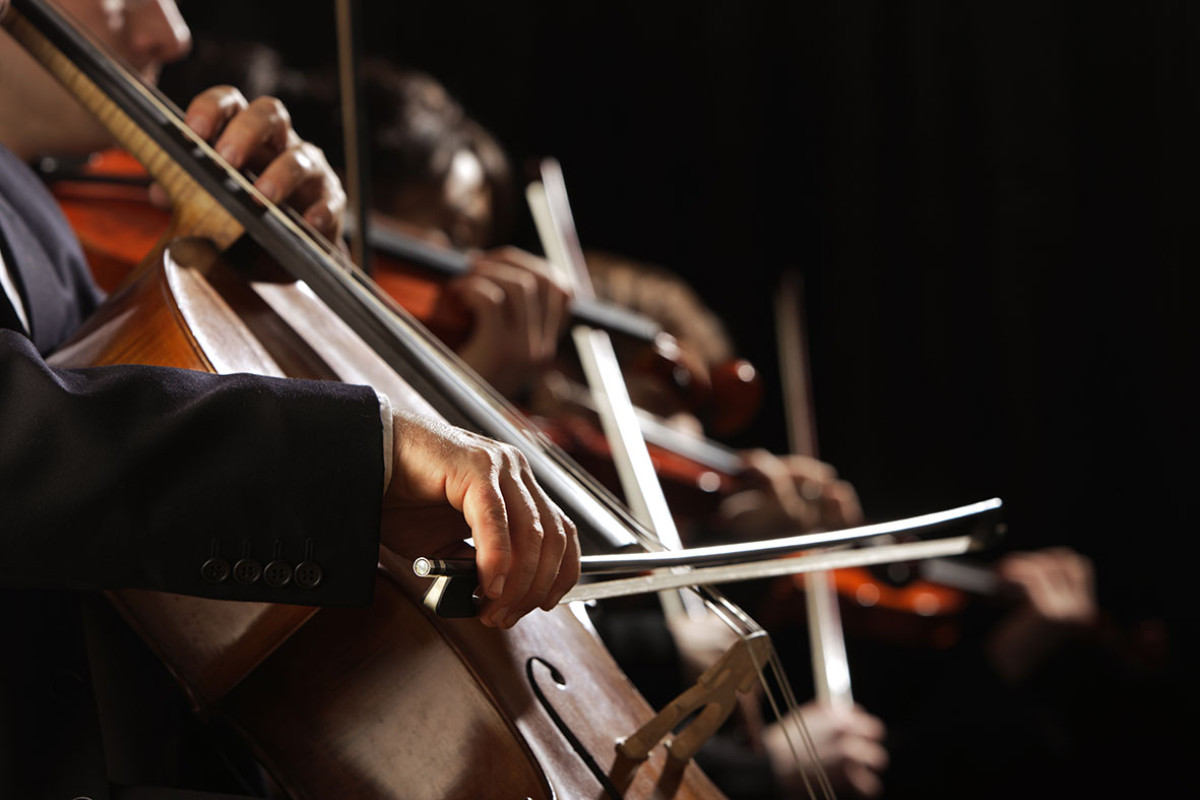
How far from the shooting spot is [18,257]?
0.75 meters

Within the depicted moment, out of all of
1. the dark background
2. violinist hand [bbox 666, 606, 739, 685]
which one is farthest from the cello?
the dark background

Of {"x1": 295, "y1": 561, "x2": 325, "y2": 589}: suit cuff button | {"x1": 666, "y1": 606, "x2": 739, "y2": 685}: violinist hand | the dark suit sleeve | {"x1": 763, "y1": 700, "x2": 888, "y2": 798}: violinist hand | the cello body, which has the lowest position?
the cello body

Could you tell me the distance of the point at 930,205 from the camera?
2.94 m

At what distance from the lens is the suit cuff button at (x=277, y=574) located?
545 millimetres

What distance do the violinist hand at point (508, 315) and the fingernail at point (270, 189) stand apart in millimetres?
654

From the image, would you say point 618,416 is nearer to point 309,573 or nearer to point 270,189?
point 270,189

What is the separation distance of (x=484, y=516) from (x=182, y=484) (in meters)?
0.15

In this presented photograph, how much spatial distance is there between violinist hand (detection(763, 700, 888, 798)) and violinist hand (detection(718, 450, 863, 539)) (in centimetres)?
38

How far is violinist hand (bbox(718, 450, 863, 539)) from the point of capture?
211cm

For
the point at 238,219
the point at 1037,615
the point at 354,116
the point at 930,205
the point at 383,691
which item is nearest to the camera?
the point at 383,691

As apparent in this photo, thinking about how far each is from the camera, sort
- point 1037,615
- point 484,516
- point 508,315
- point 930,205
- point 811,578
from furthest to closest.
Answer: point 930,205 → point 1037,615 → point 811,578 → point 508,315 → point 484,516

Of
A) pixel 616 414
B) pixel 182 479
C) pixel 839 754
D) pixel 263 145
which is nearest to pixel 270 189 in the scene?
pixel 263 145

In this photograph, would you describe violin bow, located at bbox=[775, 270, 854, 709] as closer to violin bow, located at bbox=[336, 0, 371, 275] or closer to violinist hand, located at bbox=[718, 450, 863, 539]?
violinist hand, located at bbox=[718, 450, 863, 539]

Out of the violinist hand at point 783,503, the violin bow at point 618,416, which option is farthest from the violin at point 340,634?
the violinist hand at point 783,503
